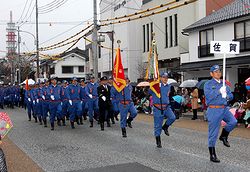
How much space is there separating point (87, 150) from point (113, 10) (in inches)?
1544

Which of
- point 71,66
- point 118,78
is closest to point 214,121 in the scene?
point 118,78

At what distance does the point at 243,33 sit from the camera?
25609 mm

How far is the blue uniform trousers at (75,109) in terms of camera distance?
1529 cm

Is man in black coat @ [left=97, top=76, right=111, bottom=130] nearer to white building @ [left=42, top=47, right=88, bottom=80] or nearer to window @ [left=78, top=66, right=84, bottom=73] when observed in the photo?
white building @ [left=42, top=47, right=88, bottom=80]

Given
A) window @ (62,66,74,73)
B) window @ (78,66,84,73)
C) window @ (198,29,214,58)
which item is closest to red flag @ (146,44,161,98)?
window @ (198,29,214,58)

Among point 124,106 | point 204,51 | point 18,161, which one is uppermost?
point 204,51

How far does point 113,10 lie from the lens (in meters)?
47.6

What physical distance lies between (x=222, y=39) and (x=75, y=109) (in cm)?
1512

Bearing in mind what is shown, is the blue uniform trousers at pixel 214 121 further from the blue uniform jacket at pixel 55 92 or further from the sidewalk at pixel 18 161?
the blue uniform jacket at pixel 55 92

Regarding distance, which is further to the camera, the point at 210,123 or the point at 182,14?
the point at 182,14

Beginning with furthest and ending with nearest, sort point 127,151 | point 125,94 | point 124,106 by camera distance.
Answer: point 125,94
point 124,106
point 127,151

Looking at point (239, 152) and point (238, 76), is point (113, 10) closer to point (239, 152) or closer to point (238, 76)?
point (238, 76)

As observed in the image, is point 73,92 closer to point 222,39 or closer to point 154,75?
point 154,75

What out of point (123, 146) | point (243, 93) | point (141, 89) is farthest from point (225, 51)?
point (141, 89)
